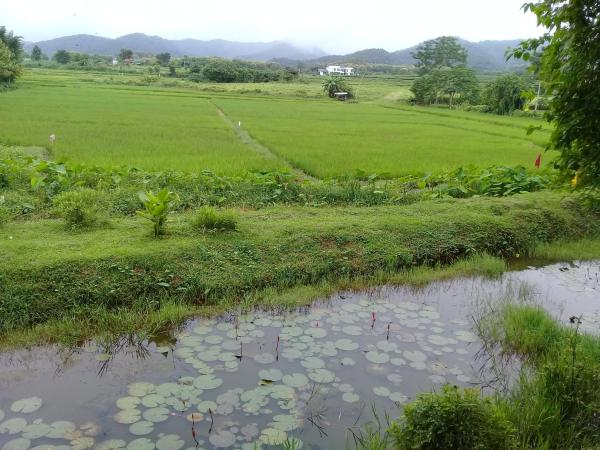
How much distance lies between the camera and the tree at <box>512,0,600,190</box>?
102 inches

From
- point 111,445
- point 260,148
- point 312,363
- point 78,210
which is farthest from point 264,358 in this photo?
point 260,148

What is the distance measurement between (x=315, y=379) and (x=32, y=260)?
297 centimetres

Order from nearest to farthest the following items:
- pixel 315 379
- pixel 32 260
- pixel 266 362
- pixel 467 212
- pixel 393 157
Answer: pixel 315 379 → pixel 266 362 → pixel 32 260 → pixel 467 212 → pixel 393 157

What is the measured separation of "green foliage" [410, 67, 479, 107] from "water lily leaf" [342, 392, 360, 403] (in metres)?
39.6

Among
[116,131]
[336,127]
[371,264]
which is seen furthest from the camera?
[336,127]

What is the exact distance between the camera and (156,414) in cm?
309

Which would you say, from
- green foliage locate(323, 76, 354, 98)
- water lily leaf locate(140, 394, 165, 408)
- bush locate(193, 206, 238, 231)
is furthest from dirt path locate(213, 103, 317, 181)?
green foliage locate(323, 76, 354, 98)

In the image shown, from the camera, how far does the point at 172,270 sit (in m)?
4.93

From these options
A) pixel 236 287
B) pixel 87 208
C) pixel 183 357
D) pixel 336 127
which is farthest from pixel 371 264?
pixel 336 127

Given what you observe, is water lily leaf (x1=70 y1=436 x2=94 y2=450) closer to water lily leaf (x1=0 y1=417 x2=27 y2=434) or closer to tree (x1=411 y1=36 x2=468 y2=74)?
water lily leaf (x1=0 y1=417 x2=27 y2=434)

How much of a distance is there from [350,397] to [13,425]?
2.09 m

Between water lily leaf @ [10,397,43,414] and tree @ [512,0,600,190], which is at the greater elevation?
tree @ [512,0,600,190]

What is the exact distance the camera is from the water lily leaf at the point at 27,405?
10.2 feet

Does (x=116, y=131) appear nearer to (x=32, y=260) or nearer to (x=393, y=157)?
(x=393, y=157)
